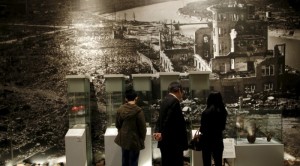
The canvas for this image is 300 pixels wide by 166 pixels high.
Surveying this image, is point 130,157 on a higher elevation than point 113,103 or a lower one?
lower

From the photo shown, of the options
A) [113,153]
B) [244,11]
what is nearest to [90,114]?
[113,153]

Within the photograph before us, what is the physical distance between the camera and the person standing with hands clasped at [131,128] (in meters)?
5.41

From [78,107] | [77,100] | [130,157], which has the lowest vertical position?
[130,157]

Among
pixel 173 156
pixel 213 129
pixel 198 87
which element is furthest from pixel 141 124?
pixel 198 87

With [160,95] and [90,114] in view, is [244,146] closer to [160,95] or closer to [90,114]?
[160,95]

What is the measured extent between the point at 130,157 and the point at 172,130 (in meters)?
0.81

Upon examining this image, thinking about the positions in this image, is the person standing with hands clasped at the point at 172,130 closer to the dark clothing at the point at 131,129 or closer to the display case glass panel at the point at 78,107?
the dark clothing at the point at 131,129

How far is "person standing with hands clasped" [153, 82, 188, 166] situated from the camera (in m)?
5.04

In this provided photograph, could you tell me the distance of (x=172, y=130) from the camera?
5055mm

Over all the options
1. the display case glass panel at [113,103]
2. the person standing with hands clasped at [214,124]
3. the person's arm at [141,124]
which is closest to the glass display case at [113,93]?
the display case glass panel at [113,103]

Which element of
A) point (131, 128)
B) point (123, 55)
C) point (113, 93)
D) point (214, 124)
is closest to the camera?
point (214, 124)

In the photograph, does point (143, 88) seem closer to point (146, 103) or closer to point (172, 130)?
point (146, 103)

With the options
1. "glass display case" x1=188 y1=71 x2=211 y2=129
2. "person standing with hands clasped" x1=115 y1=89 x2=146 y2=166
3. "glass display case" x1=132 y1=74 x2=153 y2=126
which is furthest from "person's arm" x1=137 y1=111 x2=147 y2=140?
"glass display case" x1=188 y1=71 x2=211 y2=129

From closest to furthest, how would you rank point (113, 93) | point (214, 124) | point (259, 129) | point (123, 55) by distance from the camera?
point (214, 124)
point (259, 129)
point (113, 93)
point (123, 55)
